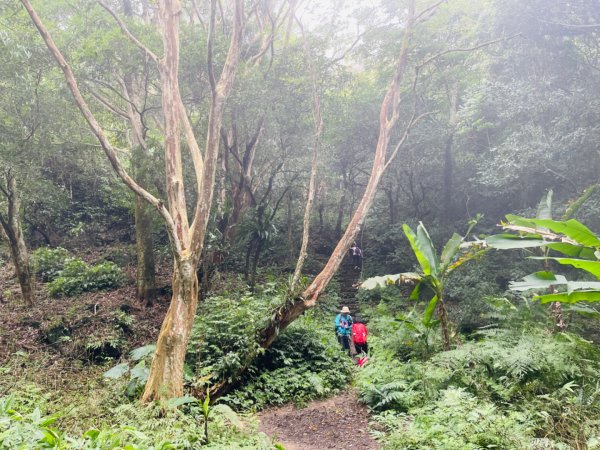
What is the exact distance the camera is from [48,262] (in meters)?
12.7

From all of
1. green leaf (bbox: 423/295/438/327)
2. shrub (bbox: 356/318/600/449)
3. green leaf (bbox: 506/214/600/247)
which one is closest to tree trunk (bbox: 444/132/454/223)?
shrub (bbox: 356/318/600/449)

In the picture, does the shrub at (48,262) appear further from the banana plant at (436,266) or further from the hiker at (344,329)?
the banana plant at (436,266)

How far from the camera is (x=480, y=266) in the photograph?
13.2m

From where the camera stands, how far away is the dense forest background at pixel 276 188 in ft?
20.9

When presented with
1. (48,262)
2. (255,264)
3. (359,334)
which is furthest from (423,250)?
(48,262)

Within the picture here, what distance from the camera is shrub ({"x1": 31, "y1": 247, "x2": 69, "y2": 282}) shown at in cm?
1234

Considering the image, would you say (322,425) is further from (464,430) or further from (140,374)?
(140,374)

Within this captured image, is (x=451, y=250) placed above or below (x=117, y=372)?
above

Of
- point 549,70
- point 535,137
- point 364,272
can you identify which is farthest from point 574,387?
point 364,272

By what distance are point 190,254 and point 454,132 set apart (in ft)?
43.9

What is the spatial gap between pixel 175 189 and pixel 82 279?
22.8ft

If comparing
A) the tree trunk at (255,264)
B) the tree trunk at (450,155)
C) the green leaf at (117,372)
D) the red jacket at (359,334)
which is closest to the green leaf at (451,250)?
the red jacket at (359,334)

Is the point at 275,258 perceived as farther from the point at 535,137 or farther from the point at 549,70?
the point at 549,70

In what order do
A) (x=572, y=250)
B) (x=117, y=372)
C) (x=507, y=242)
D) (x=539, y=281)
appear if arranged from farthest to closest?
(x=117, y=372) → (x=507, y=242) → (x=572, y=250) → (x=539, y=281)
